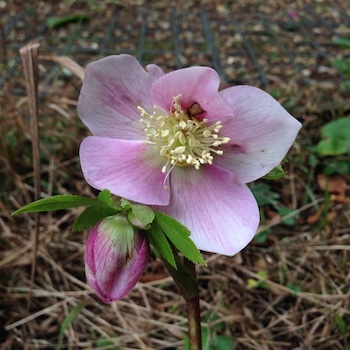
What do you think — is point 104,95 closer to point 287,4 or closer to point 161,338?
point 161,338

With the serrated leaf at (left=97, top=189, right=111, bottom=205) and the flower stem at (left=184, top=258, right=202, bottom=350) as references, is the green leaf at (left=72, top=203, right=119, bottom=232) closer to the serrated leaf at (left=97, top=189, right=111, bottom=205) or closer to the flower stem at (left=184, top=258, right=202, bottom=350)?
the serrated leaf at (left=97, top=189, right=111, bottom=205)

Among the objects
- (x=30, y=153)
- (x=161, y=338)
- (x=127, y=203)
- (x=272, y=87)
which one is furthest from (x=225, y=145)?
→ (x=272, y=87)

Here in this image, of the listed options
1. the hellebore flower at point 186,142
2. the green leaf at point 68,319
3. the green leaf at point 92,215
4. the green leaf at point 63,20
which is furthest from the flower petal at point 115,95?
the green leaf at point 63,20

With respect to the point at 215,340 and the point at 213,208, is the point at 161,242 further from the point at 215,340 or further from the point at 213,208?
the point at 215,340

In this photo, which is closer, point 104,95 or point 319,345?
point 104,95

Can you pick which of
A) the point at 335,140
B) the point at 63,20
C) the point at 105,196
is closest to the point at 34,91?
the point at 105,196

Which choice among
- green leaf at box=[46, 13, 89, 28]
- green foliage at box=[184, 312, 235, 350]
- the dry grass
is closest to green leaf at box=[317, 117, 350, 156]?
the dry grass
